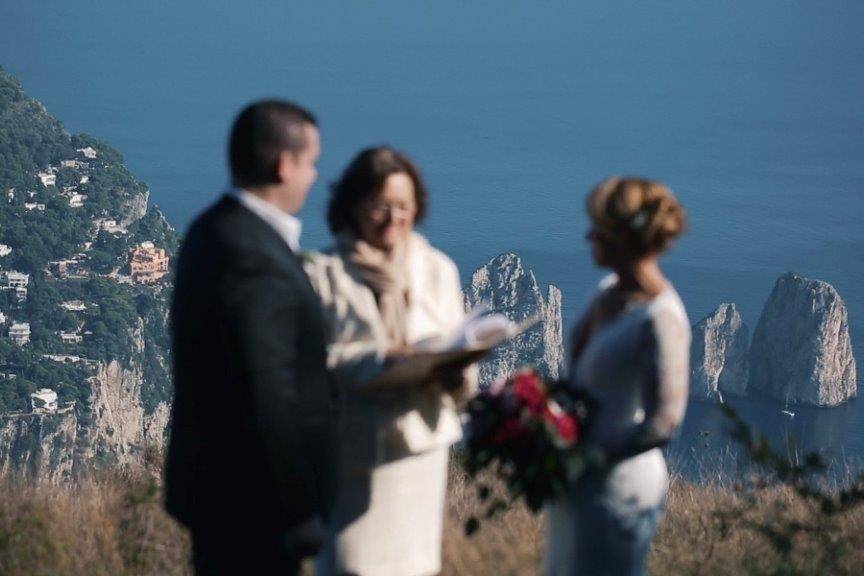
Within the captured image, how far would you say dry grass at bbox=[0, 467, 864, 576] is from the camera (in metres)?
3.63

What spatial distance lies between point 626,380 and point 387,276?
0.59 meters

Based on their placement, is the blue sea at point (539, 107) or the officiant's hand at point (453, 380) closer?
the officiant's hand at point (453, 380)

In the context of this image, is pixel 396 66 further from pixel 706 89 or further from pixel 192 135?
pixel 192 135

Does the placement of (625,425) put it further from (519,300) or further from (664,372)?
(519,300)

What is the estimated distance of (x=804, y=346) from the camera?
55281 mm

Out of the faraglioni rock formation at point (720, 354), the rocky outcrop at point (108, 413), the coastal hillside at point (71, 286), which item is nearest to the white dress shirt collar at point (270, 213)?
the rocky outcrop at point (108, 413)

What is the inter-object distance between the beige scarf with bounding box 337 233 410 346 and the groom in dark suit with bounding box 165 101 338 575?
0.31m

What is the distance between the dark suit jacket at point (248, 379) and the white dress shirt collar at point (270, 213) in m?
0.02

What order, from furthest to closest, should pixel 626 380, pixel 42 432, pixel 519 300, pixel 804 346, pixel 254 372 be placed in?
pixel 804 346 < pixel 519 300 < pixel 42 432 < pixel 626 380 < pixel 254 372

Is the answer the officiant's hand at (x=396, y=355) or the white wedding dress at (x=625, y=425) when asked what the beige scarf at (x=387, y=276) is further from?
the white wedding dress at (x=625, y=425)

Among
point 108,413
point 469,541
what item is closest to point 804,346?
point 108,413

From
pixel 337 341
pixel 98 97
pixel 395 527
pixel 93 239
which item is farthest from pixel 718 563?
pixel 98 97

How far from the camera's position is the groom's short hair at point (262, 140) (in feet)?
8.22

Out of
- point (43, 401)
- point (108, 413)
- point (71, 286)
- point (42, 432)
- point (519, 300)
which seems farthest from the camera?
point (519, 300)
